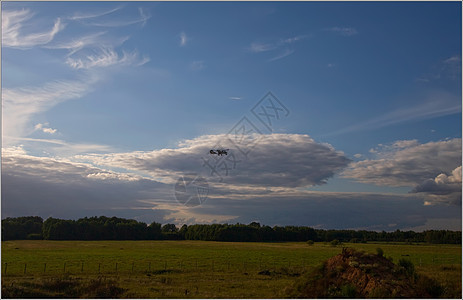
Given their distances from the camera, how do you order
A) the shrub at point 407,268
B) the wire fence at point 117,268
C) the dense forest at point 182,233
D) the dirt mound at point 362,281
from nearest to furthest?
1. the dirt mound at point 362,281
2. the shrub at point 407,268
3. the wire fence at point 117,268
4. the dense forest at point 182,233

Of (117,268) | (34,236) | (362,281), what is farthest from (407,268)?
(34,236)

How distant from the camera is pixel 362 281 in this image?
1069 inches

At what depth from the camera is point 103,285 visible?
33188 millimetres

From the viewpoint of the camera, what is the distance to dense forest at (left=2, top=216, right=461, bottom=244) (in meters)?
144

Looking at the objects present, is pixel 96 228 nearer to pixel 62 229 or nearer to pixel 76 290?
pixel 62 229

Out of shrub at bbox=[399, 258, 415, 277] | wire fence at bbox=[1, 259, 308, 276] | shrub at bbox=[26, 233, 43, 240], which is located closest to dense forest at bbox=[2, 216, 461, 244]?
shrub at bbox=[26, 233, 43, 240]

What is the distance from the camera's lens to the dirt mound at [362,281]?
1020 inches

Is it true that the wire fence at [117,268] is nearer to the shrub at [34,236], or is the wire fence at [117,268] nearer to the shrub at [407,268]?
the shrub at [407,268]

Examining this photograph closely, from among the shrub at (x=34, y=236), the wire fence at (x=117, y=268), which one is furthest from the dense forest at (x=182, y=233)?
the wire fence at (x=117, y=268)

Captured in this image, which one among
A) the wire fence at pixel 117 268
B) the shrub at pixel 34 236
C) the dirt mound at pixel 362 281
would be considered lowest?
the shrub at pixel 34 236

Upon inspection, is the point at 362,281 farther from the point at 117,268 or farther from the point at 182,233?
the point at 182,233

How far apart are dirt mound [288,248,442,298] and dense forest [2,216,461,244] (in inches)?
4800

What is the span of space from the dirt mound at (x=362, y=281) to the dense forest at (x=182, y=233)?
121913mm

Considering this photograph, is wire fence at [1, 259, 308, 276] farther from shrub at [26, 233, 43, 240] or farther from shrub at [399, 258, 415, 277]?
shrub at [26, 233, 43, 240]
